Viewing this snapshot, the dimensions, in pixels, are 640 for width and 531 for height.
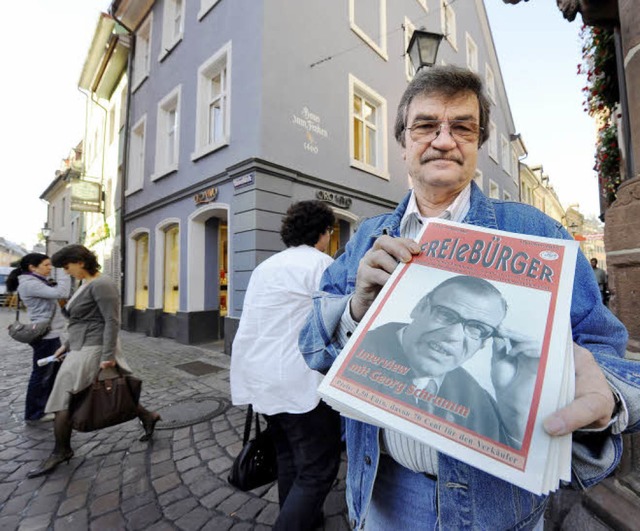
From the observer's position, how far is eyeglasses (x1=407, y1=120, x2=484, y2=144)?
1066mm

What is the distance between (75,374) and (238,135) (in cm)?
538

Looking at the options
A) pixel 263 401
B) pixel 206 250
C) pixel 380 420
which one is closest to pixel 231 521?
pixel 263 401

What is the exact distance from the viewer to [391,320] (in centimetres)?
74

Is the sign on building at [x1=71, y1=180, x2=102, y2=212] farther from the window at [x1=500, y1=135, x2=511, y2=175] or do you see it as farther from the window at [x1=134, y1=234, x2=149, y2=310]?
the window at [x1=500, y1=135, x2=511, y2=175]

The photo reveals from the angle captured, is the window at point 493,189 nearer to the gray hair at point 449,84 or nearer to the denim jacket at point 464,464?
the gray hair at point 449,84

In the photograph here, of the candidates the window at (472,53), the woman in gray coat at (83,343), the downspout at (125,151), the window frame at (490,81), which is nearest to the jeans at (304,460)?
the woman in gray coat at (83,343)

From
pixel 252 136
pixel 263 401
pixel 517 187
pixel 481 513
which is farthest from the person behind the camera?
pixel 517 187

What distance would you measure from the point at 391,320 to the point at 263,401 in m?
1.38

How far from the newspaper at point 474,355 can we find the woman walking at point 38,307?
4.26 meters

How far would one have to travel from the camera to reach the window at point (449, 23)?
12469 millimetres

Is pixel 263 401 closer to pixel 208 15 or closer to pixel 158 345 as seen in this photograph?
pixel 158 345

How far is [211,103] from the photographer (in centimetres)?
796

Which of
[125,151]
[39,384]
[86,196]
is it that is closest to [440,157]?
[39,384]

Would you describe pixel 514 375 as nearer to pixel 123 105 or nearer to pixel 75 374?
pixel 75 374
